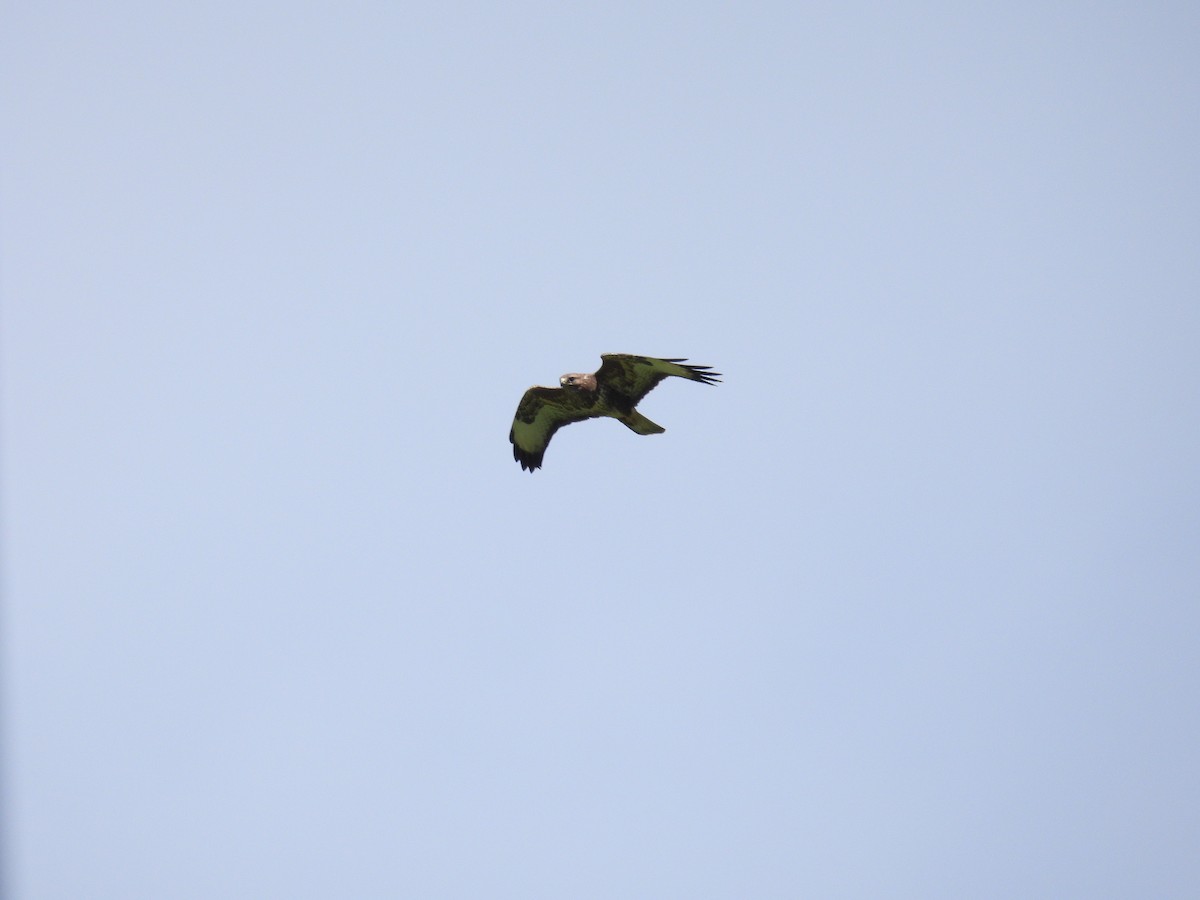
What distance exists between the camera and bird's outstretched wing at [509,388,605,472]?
1703 cm

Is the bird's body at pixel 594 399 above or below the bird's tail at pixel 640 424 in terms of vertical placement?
above

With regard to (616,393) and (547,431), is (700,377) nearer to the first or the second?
(616,393)

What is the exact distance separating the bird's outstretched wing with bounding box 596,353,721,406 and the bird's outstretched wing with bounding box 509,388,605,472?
51 cm

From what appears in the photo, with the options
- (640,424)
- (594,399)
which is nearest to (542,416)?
(594,399)

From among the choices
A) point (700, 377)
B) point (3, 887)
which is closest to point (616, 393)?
point (700, 377)

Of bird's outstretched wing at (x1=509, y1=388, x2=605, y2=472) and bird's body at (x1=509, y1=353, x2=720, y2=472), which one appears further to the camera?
bird's outstretched wing at (x1=509, y1=388, x2=605, y2=472)

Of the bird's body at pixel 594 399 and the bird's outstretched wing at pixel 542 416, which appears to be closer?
the bird's body at pixel 594 399

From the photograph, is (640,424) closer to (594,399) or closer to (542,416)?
(594,399)

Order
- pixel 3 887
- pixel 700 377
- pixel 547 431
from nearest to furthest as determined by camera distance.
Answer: pixel 3 887 < pixel 700 377 < pixel 547 431

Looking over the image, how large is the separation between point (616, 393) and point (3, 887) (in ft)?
39.5

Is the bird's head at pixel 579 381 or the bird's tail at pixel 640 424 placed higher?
the bird's head at pixel 579 381

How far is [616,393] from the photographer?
53.8ft

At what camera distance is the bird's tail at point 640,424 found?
53.6 feet

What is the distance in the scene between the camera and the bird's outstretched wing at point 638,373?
15.7 meters
